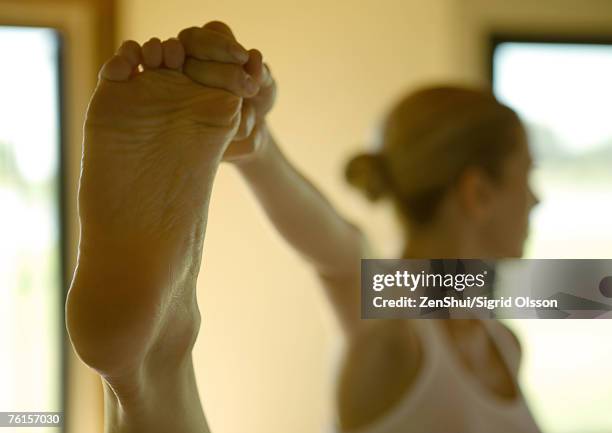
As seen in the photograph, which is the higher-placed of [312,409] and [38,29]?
[38,29]

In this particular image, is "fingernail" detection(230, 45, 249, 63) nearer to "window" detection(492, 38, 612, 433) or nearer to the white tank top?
"window" detection(492, 38, 612, 433)

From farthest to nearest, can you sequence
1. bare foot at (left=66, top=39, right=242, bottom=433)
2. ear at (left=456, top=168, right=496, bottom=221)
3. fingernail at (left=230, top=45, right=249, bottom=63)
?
ear at (left=456, top=168, right=496, bottom=221) → fingernail at (left=230, top=45, right=249, bottom=63) → bare foot at (left=66, top=39, right=242, bottom=433)

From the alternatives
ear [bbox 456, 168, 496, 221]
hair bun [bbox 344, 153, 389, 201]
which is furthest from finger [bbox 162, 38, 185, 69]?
ear [bbox 456, 168, 496, 221]

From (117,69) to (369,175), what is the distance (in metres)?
0.30

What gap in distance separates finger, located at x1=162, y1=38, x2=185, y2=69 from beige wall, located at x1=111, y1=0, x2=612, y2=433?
103mm

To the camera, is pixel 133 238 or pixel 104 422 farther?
pixel 104 422

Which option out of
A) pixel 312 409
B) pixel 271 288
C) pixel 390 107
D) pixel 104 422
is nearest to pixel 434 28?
pixel 390 107

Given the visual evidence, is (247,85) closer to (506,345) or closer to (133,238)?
(133,238)

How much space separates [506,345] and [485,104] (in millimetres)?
292

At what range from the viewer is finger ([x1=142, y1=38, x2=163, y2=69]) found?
2.19ft

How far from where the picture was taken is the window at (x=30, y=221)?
71 cm

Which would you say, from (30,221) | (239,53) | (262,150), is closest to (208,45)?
(239,53)

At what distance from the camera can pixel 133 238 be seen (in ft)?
2.02

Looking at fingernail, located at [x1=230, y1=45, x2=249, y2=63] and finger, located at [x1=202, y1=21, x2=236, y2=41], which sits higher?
finger, located at [x1=202, y1=21, x2=236, y2=41]
